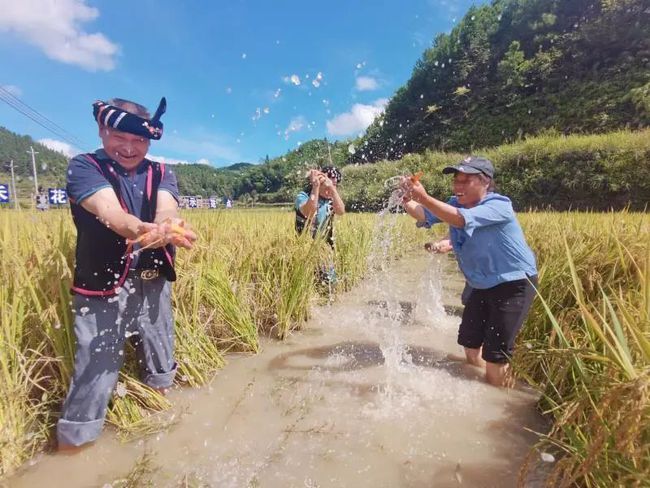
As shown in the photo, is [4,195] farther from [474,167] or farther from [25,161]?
[25,161]

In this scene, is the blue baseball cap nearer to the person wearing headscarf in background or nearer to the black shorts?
the black shorts

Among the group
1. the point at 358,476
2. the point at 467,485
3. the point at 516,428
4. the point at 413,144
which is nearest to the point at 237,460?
the point at 358,476

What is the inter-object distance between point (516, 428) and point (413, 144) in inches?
1847

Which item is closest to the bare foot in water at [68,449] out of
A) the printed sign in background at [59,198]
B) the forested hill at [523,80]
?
the printed sign in background at [59,198]

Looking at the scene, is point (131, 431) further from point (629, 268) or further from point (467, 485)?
point (629, 268)

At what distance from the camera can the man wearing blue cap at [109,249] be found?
182 cm

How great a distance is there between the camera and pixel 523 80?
3669 centimetres

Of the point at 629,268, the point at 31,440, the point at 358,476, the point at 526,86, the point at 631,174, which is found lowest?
the point at 358,476

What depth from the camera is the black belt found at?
211cm

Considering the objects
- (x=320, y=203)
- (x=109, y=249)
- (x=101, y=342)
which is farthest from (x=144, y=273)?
(x=320, y=203)

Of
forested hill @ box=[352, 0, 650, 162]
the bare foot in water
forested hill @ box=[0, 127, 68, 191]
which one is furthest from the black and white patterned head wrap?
forested hill @ box=[0, 127, 68, 191]

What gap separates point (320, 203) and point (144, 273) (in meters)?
2.62

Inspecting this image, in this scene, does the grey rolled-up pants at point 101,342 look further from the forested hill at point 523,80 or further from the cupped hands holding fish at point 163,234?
the forested hill at point 523,80

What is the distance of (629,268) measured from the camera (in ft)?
8.78
